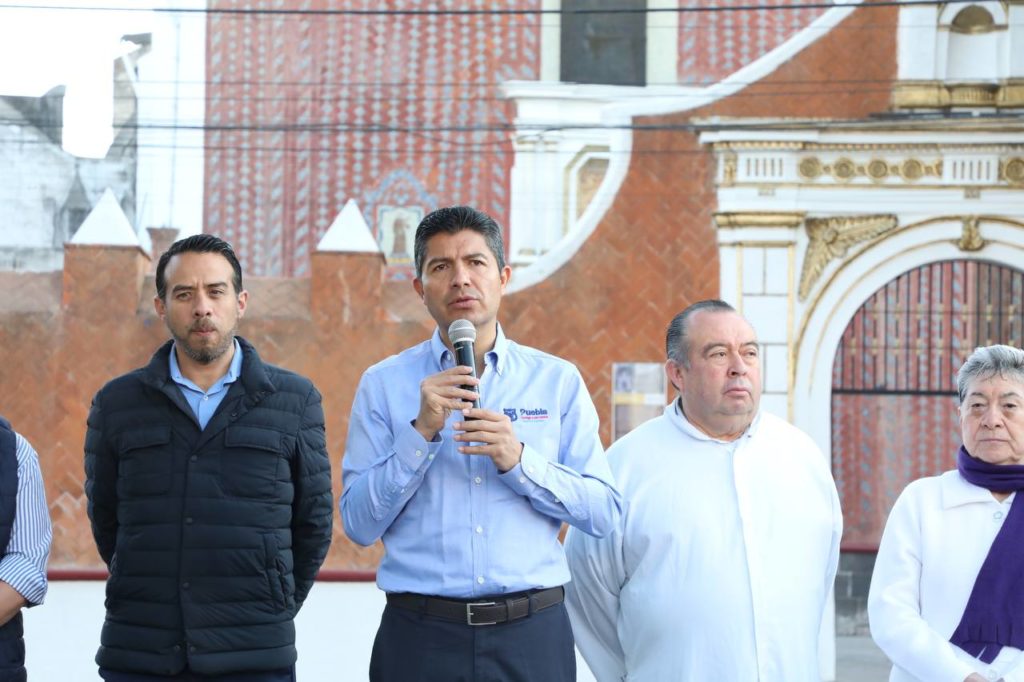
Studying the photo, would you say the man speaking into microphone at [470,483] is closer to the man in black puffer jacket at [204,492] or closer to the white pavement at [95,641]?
the man in black puffer jacket at [204,492]

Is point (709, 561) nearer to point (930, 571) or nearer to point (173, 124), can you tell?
point (930, 571)

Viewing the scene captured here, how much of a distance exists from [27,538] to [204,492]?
0.48 meters

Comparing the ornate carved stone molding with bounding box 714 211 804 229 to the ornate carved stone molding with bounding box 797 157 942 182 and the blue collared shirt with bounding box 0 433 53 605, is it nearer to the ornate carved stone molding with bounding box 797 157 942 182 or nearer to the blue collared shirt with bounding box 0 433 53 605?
the ornate carved stone molding with bounding box 797 157 942 182

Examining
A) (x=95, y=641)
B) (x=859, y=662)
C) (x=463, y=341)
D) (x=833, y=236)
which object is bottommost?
(x=859, y=662)

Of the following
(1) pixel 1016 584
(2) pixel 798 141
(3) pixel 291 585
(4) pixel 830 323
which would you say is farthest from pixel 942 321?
(3) pixel 291 585

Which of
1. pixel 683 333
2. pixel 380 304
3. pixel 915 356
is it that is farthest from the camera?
pixel 915 356

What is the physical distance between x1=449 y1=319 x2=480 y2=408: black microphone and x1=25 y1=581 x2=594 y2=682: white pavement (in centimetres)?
453

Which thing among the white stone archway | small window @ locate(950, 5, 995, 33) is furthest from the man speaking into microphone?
small window @ locate(950, 5, 995, 33)

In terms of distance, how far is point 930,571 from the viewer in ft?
9.54

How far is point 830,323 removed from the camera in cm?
805

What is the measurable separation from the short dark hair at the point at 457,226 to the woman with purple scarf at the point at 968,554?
1.05m

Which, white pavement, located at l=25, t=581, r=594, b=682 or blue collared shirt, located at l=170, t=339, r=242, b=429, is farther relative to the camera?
white pavement, located at l=25, t=581, r=594, b=682

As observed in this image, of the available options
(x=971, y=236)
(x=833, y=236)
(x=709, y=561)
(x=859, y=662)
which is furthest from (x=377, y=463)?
(x=859, y=662)

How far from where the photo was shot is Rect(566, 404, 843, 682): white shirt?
2910 millimetres
